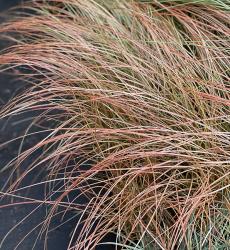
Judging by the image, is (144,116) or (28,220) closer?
(144,116)

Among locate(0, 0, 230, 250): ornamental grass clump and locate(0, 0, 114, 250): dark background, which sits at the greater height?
locate(0, 0, 230, 250): ornamental grass clump

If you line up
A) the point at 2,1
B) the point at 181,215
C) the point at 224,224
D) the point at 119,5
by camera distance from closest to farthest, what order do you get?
the point at 181,215 < the point at 224,224 < the point at 119,5 < the point at 2,1

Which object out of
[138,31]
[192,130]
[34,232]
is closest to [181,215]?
[192,130]

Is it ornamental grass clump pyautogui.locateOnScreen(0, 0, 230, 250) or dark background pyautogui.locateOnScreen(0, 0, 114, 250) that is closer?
ornamental grass clump pyautogui.locateOnScreen(0, 0, 230, 250)

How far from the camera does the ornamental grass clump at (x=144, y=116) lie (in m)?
1.74

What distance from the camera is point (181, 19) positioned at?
2242mm

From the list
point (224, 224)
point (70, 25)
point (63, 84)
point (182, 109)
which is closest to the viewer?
point (224, 224)

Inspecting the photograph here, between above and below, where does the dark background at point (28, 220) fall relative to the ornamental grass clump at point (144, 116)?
below

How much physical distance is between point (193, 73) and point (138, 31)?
35cm

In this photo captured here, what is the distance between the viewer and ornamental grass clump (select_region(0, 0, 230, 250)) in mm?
1737

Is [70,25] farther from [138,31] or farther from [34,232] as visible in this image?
[34,232]

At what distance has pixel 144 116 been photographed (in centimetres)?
192

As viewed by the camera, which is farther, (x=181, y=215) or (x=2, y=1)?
(x=2, y=1)

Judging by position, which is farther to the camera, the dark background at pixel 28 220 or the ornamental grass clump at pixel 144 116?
the dark background at pixel 28 220
